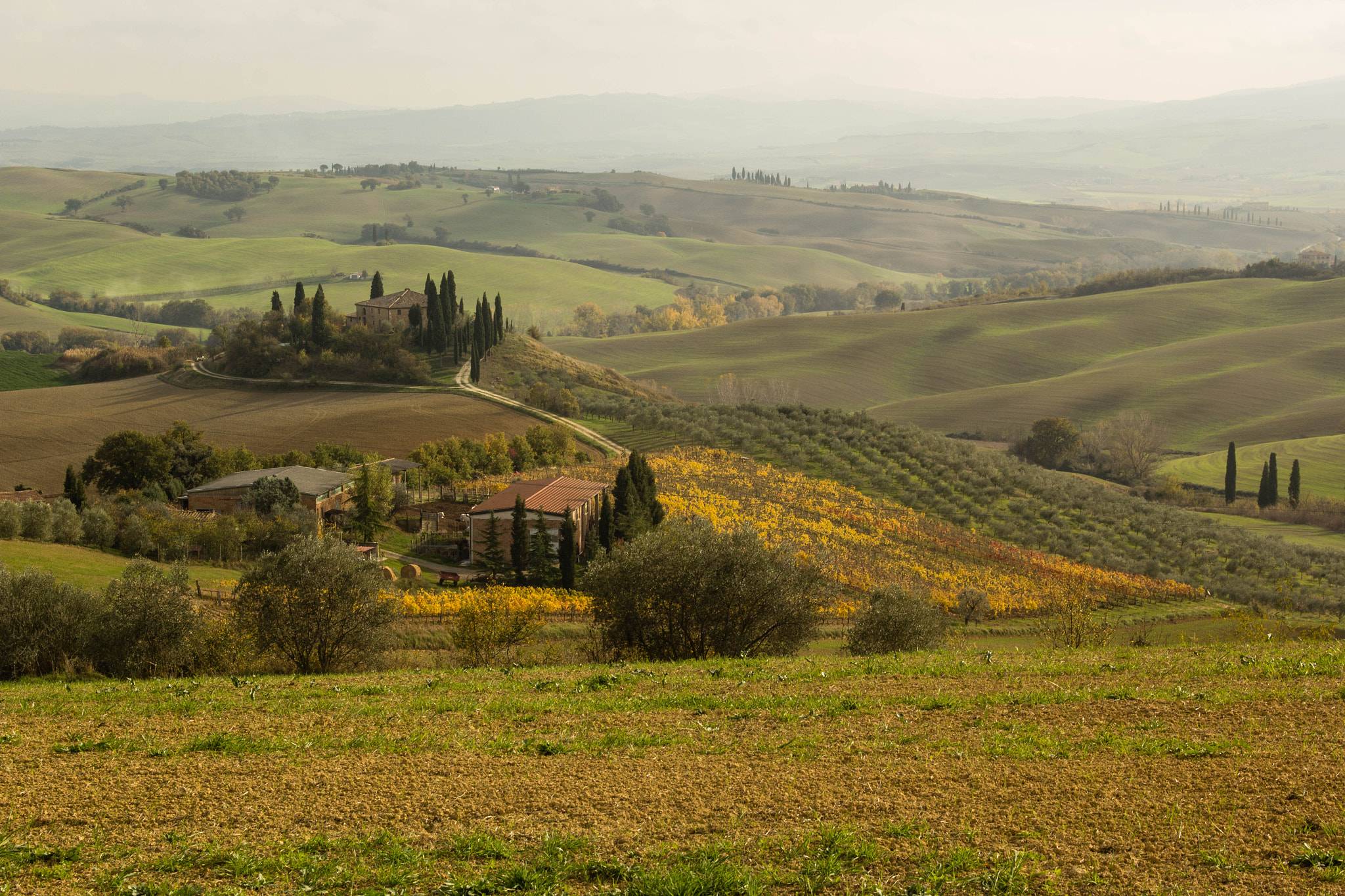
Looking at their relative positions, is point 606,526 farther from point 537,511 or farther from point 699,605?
point 699,605

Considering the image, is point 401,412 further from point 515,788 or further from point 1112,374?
point 1112,374

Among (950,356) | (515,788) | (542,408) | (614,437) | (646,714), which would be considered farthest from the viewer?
(950,356)

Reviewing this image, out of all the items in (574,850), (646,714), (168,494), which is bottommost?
(168,494)

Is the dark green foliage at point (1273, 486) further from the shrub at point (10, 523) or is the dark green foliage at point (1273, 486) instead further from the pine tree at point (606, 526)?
the shrub at point (10, 523)

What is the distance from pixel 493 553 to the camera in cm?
5500

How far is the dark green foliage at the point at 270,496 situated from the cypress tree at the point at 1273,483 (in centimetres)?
8388

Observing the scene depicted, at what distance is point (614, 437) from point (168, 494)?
36517 millimetres

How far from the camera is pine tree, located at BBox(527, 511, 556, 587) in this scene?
52781 mm

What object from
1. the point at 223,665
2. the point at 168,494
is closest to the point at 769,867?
the point at 223,665

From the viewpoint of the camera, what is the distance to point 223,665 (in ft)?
89.6

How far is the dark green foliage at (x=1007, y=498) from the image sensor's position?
65.9m

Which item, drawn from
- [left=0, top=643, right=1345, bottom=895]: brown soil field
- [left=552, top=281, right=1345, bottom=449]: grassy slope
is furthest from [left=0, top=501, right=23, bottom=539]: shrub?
[left=552, top=281, right=1345, bottom=449]: grassy slope

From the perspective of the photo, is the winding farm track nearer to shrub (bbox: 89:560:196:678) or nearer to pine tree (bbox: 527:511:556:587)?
pine tree (bbox: 527:511:556:587)

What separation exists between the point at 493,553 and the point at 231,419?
47.8m
